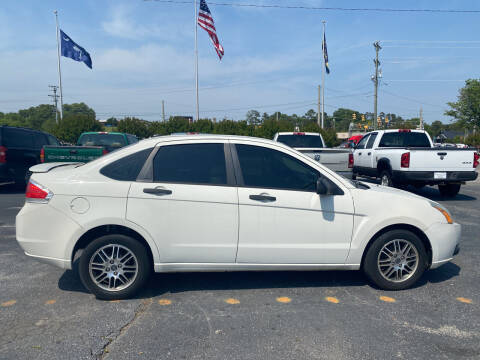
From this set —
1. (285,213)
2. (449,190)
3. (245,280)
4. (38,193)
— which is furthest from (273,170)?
(449,190)

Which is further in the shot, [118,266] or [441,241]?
[441,241]

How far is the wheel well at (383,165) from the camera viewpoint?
10.3 metres

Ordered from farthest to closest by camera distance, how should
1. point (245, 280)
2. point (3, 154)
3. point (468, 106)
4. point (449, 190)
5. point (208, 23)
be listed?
1. point (468, 106)
2. point (208, 23)
3. point (449, 190)
4. point (3, 154)
5. point (245, 280)

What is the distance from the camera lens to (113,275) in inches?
151

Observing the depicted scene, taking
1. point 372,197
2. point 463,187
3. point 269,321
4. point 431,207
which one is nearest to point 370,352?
point 269,321

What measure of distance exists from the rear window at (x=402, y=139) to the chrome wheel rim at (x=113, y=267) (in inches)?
365

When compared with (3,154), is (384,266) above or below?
below

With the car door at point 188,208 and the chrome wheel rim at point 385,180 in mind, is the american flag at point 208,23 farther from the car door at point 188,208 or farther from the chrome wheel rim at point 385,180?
the car door at point 188,208

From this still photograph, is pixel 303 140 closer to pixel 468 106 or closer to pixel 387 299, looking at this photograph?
pixel 387 299

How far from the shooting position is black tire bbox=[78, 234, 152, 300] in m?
3.78

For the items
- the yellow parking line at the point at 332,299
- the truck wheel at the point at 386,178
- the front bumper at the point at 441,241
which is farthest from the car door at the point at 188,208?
the truck wheel at the point at 386,178

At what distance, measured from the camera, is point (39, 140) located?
39.0 ft

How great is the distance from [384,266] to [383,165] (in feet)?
22.8

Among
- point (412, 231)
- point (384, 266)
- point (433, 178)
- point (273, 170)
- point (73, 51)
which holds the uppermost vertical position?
point (73, 51)
